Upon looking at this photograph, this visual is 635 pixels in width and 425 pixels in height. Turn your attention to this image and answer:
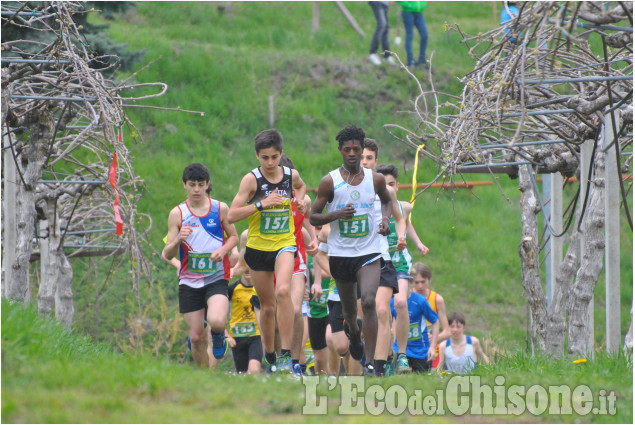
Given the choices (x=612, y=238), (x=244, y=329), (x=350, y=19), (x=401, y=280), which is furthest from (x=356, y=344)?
(x=350, y=19)

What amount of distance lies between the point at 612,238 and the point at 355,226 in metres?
2.76

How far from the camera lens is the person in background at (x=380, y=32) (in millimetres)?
24984

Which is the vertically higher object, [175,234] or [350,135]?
[350,135]

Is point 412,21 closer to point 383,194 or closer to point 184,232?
point 383,194

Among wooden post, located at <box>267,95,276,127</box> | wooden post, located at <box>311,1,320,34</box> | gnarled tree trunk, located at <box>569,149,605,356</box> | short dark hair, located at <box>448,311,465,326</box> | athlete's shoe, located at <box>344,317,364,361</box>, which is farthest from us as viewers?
wooden post, located at <box>311,1,320,34</box>

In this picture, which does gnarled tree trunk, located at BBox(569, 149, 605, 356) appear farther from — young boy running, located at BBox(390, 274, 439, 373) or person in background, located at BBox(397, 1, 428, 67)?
person in background, located at BBox(397, 1, 428, 67)

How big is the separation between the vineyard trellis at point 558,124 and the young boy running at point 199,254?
2050 mm

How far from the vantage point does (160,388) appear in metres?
6.19

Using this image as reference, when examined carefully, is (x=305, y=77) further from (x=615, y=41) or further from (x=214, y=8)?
(x=615, y=41)

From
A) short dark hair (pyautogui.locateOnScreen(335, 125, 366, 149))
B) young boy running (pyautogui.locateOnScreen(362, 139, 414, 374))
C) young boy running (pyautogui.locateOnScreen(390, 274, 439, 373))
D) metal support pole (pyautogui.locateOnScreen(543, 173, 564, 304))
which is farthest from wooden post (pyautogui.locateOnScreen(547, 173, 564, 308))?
short dark hair (pyautogui.locateOnScreen(335, 125, 366, 149))

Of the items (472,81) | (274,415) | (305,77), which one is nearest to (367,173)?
(472,81)

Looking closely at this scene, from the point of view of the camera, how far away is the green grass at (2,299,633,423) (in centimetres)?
560

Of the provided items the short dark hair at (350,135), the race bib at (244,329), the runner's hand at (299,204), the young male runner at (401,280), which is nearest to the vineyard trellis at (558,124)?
the young male runner at (401,280)

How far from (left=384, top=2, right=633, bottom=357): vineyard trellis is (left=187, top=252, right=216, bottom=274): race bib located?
229 cm
